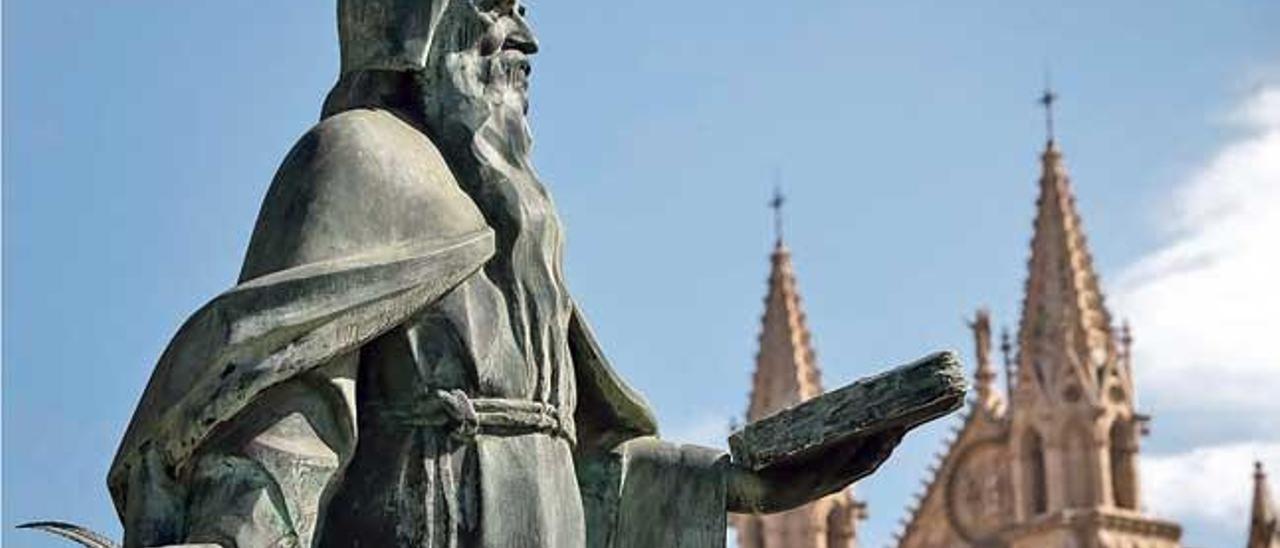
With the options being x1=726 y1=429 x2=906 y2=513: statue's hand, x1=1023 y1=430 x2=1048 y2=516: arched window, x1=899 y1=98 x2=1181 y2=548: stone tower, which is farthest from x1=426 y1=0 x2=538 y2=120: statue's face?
x1=1023 y1=430 x2=1048 y2=516: arched window

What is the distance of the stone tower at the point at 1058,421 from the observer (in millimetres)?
59062

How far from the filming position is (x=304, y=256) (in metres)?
4.93

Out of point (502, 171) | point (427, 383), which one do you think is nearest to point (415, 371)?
point (427, 383)

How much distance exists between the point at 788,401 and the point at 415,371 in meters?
58.8

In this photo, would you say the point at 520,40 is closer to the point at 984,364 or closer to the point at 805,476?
the point at 805,476

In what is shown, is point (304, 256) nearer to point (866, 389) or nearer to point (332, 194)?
point (332, 194)

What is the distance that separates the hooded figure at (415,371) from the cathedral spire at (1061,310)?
179ft

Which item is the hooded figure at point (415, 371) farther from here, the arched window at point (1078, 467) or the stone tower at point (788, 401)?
the stone tower at point (788, 401)

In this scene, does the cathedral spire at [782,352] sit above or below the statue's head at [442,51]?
above

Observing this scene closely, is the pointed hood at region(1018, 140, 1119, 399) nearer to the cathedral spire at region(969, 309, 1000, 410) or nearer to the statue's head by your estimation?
the cathedral spire at region(969, 309, 1000, 410)

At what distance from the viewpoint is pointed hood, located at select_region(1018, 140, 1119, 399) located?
196 feet

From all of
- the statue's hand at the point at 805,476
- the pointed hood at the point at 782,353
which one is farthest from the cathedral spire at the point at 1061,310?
the statue's hand at the point at 805,476

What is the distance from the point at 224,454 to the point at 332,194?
1.75 feet

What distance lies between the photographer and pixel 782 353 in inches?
2571
